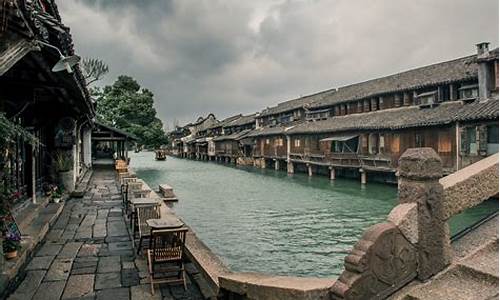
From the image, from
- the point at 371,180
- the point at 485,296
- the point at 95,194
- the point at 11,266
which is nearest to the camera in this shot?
the point at 485,296

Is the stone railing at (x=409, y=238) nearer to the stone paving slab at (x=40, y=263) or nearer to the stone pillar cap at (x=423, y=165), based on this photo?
the stone pillar cap at (x=423, y=165)

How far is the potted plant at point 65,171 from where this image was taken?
1228cm

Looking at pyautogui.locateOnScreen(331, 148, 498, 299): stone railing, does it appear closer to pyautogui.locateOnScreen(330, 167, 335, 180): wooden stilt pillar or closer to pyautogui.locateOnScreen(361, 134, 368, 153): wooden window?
pyautogui.locateOnScreen(361, 134, 368, 153): wooden window

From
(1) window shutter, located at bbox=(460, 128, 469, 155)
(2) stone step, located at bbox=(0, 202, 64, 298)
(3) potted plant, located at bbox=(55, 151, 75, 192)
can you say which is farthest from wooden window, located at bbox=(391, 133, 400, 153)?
(2) stone step, located at bbox=(0, 202, 64, 298)

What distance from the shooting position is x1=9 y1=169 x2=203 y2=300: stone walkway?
4766 mm

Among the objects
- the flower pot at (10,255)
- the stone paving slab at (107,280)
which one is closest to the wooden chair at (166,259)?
the stone paving slab at (107,280)

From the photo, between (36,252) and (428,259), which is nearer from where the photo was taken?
(428,259)

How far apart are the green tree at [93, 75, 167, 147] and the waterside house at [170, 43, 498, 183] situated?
14.8m

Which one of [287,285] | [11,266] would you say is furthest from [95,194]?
[287,285]

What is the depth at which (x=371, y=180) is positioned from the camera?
88.8 feet

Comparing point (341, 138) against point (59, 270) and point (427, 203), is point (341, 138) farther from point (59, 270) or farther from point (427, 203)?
point (427, 203)

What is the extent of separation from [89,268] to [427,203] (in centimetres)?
494

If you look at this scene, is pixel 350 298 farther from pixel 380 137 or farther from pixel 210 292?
pixel 380 137

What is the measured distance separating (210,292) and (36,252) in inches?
135
